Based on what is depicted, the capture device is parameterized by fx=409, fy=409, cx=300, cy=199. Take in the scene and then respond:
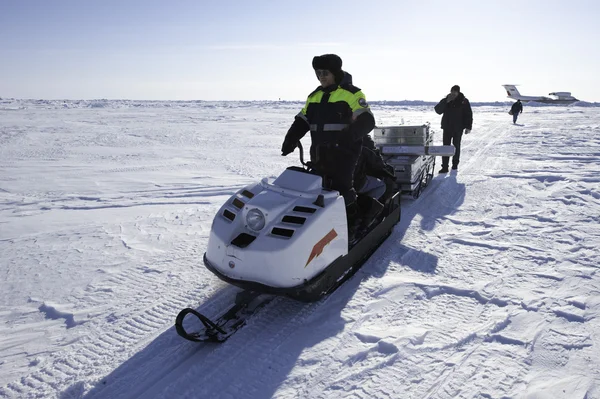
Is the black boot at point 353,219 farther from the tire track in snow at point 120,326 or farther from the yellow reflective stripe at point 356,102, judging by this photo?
the tire track in snow at point 120,326

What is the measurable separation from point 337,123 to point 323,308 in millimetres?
1583

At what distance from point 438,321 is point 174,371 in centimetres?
181

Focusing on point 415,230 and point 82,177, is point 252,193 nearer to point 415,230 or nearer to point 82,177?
point 415,230

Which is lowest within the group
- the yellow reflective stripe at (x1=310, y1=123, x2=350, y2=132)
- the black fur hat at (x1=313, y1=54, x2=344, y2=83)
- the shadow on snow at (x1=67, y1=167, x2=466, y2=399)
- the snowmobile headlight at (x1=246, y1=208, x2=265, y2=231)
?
the shadow on snow at (x1=67, y1=167, x2=466, y2=399)

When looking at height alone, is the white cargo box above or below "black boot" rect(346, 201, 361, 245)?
above

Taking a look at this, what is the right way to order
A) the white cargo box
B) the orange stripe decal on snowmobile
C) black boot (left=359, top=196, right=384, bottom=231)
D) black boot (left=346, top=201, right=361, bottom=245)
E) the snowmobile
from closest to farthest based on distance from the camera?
1. the snowmobile
2. the orange stripe decal on snowmobile
3. black boot (left=346, top=201, right=361, bottom=245)
4. black boot (left=359, top=196, right=384, bottom=231)
5. the white cargo box

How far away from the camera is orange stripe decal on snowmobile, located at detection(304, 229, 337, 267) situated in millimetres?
2906

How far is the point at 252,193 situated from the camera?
331 centimetres

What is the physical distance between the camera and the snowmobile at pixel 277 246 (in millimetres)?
2750

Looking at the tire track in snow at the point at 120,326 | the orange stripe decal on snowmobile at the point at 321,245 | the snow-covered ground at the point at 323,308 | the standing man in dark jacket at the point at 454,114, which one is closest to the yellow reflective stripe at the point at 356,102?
the orange stripe decal on snowmobile at the point at 321,245

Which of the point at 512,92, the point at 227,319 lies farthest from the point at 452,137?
the point at 512,92

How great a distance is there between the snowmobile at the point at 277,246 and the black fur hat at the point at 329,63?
90 centimetres

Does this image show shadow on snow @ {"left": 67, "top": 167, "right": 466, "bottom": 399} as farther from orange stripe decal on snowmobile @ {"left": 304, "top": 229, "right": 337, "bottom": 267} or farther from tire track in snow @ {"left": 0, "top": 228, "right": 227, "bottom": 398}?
orange stripe decal on snowmobile @ {"left": 304, "top": 229, "right": 337, "bottom": 267}

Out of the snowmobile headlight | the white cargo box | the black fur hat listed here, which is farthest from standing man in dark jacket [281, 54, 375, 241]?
the white cargo box
